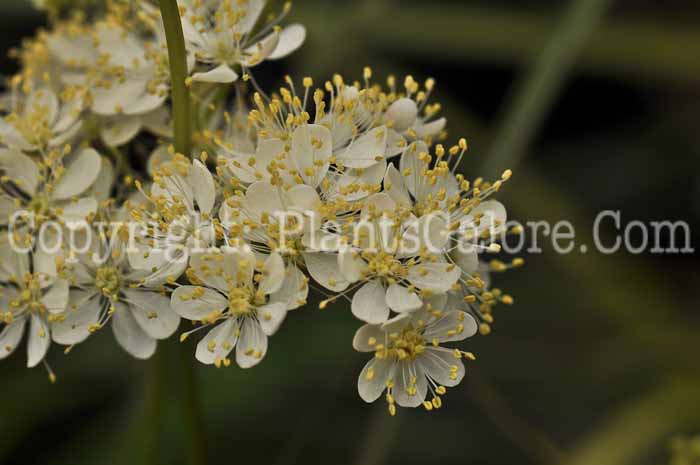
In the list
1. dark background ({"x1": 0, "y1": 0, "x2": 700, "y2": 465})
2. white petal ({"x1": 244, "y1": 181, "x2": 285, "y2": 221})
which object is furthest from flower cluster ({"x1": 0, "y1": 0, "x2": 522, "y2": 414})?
dark background ({"x1": 0, "y1": 0, "x2": 700, "y2": 465})

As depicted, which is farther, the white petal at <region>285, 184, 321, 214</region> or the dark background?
the dark background

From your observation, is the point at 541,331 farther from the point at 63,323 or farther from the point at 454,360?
the point at 63,323

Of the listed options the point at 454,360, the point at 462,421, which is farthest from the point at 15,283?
the point at 462,421

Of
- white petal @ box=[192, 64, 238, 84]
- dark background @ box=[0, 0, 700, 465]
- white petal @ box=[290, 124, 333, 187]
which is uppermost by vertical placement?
white petal @ box=[192, 64, 238, 84]

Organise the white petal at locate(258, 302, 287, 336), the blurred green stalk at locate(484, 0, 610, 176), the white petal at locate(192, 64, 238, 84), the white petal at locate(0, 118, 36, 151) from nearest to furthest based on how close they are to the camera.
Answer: the white petal at locate(258, 302, 287, 336) → the white petal at locate(192, 64, 238, 84) → the white petal at locate(0, 118, 36, 151) → the blurred green stalk at locate(484, 0, 610, 176)

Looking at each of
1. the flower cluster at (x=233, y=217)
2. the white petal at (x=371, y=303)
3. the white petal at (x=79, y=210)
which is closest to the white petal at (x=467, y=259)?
the flower cluster at (x=233, y=217)

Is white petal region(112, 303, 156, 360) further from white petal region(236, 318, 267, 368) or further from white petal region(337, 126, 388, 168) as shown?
white petal region(337, 126, 388, 168)

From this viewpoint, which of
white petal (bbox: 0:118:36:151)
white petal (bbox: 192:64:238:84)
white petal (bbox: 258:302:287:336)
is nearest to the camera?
white petal (bbox: 258:302:287:336)

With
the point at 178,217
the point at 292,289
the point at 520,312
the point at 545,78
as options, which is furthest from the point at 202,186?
the point at 520,312
